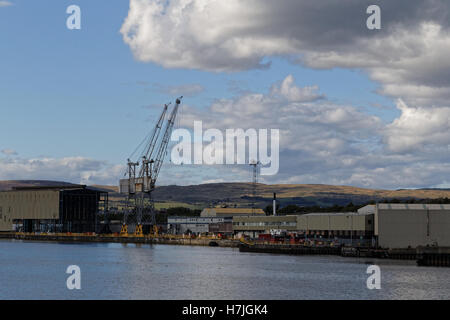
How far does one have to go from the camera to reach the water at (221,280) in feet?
239

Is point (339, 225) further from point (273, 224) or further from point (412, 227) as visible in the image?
point (273, 224)

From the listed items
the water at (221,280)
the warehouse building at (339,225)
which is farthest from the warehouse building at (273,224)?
the water at (221,280)

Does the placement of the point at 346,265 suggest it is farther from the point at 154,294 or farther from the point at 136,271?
the point at 154,294

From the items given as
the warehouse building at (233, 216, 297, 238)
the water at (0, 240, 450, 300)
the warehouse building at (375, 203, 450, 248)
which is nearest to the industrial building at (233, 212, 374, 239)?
the warehouse building at (233, 216, 297, 238)

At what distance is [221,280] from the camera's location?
282ft

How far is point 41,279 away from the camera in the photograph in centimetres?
8769

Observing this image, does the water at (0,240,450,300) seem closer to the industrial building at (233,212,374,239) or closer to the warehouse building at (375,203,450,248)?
the warehouse building at (375,203,450,248)

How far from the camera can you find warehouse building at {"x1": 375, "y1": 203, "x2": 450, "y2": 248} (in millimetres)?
134000

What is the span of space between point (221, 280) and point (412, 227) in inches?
2345

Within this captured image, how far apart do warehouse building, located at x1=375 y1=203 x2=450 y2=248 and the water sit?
16754 millimetres

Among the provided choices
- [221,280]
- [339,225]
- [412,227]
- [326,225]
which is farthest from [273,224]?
[221,280]
